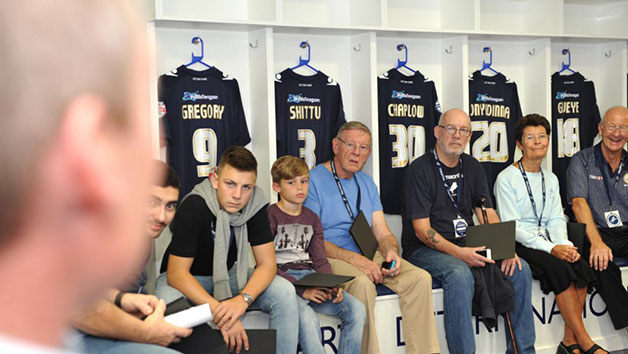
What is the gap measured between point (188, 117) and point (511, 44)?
9.15 feet

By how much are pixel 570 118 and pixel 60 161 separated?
5893 millimetres

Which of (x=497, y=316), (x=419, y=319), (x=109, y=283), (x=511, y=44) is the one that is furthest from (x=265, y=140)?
(x=109, y=283)

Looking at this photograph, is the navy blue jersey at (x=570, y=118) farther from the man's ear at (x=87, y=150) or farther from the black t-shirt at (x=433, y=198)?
the man's ear at (x=87, y=150)

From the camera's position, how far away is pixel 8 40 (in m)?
0.28

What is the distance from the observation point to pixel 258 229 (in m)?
3.47

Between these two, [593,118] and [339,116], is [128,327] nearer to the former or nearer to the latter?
[339,116]

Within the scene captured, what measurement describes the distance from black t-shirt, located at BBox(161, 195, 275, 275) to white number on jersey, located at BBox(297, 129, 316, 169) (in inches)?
48.7

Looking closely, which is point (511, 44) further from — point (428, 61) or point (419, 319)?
point (419, 319)

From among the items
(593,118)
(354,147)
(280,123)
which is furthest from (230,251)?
(593,118)

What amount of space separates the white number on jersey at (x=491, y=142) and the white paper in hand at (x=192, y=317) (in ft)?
10.8

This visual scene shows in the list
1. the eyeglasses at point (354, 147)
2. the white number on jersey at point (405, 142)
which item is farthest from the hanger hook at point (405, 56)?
the eyeglasses at point (354, 147)

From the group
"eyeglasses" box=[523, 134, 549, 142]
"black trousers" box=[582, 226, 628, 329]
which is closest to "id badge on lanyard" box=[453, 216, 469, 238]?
"eyeglasses" box=[523, 134, 549, 142]

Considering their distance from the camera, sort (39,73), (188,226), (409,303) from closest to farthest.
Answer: (39,73), (188,226), (409,303)

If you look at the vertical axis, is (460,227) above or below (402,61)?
below
